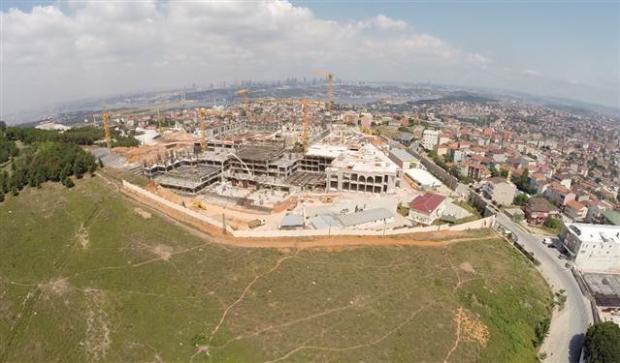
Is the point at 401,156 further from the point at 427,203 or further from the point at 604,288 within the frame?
the point at 604,288

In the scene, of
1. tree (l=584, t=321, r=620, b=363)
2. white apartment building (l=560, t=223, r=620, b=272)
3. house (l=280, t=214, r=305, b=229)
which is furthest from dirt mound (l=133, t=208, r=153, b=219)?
white apartment building (l=560, t=223, r=620, b=272)

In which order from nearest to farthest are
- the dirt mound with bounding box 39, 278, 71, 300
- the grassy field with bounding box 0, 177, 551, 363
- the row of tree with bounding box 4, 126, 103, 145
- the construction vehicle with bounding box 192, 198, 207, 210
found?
the grassy field with bounding box 0, 177, 551, 363, the dirt mound with bounding box 39, 278, 71, 300, the construction vehicle with bounding box 192, 198, 207, 210, the row of tree with bounding box 4, 126, 103, 145

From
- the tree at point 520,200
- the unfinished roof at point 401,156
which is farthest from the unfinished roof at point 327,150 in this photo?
the tree at point 520,200

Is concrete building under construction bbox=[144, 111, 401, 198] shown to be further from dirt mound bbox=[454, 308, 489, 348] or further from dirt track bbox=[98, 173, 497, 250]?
dirt mound bbox=[454, 308, 489, 348]

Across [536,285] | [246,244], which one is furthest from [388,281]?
[536,285]

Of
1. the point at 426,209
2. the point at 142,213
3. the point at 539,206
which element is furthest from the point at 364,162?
the point at 142,213

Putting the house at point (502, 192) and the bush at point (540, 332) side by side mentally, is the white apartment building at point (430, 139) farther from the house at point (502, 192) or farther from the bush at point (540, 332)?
the bush at point (540, 332)

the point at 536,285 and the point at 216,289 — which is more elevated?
the point at 216,289

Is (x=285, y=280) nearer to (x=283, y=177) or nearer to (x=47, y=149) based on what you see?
(x=283, y=177)
